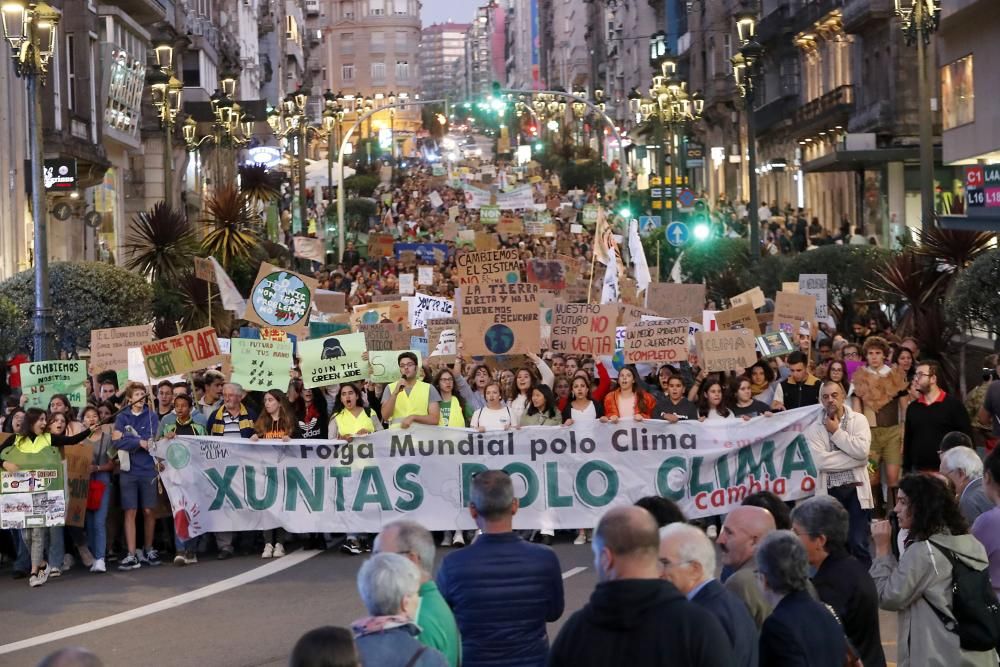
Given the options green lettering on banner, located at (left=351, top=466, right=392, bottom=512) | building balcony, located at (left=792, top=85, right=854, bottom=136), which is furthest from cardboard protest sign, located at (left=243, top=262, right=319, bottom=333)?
building balcony, located at (left=792, top=85, right=854, bottom=136)

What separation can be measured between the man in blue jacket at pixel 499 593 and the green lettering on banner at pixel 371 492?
7.69 m

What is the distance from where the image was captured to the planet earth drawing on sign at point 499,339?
18594 mm

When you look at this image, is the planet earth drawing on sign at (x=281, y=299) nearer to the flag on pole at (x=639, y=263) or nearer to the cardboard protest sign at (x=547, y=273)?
the flag on pole at (x=639, y=263)

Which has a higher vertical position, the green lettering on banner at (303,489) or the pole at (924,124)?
the pole at (924,124)

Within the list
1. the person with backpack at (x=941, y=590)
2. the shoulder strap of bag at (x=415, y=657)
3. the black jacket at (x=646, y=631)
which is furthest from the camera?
the person with backpack at (x=941, y=590)

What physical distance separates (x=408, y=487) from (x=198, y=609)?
2.64 metres

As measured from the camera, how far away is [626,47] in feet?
377

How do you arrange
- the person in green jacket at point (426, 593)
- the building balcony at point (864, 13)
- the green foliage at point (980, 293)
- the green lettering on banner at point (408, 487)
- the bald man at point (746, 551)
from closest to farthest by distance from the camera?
the person in green jacket at point (426, 593) → the bald man at point (746, 551) → the green lettering on banner at point (408, 487) → the green foliage at point (980, 293) → the building balcony at point (864, 13)

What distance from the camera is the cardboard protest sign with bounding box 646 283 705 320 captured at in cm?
2253

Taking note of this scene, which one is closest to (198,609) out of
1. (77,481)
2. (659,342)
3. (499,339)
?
(77,481)

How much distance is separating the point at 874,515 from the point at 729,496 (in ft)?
3.88

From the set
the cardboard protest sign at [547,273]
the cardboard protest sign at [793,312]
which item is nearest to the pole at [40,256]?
the cardboard protest sign at [793,312]

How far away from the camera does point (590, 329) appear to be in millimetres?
18906

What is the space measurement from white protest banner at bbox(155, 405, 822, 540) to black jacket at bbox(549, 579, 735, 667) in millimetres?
9213
